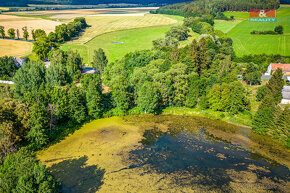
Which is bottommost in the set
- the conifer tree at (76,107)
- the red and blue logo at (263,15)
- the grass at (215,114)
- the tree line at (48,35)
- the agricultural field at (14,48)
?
the grass at (215,114)

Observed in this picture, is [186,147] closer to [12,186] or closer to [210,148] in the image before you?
[210,148]

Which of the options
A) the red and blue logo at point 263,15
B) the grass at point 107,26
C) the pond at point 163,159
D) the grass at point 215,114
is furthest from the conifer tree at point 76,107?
the red and blue logo at point 263,15

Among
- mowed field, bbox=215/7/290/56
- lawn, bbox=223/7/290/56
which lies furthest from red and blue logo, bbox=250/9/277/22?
lawn, bbox=223/7/290/56

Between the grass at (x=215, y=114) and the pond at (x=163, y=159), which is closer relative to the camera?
the pond at (x=163, y=159)

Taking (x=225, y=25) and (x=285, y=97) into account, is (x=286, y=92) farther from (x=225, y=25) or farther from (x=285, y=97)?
(x=225, y=25)

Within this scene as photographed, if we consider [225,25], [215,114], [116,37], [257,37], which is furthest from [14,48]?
[225,25]

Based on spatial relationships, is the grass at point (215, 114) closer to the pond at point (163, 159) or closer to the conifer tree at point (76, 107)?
the pond at point (163, 159)
